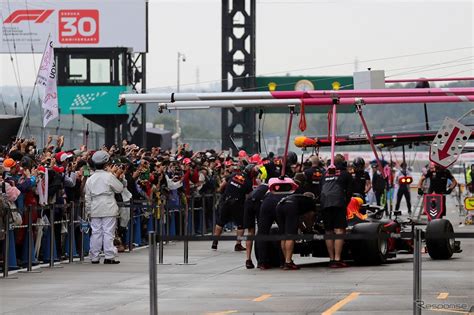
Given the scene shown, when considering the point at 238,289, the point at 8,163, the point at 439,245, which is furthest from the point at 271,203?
the point at 238,289

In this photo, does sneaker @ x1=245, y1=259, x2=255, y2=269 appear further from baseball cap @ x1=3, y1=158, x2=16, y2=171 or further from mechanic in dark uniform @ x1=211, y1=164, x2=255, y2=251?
baseball cap @ x1=3, y1=158, x2=16, y2=171

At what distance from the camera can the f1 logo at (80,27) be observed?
54.2 metres

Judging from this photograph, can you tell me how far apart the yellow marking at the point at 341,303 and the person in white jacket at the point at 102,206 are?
23.7ft

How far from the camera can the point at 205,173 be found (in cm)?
3244

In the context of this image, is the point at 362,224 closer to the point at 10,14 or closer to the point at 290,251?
the point at 290,251

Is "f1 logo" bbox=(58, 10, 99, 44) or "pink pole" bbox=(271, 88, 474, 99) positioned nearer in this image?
"pink pole" bbox=(271, 88, 474, 99)

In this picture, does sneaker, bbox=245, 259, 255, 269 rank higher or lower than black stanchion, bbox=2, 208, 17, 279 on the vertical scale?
lower

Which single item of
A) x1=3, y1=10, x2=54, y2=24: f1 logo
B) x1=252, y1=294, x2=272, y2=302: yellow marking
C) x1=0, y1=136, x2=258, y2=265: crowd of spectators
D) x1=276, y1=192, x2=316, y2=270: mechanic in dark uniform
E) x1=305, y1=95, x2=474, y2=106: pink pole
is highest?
x1=3, y1=10, x2=54, y2=24: f1 logo

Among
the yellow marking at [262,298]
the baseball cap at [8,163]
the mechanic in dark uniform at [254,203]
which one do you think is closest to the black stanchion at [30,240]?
the baseball cap at [8,163]

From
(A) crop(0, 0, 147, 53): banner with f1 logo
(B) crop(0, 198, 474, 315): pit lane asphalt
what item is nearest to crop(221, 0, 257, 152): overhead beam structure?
(A) crop(0, 0, 147, 53): banner with f1 logo

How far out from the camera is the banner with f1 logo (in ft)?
176

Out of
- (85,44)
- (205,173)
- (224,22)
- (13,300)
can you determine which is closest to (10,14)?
(85,44)

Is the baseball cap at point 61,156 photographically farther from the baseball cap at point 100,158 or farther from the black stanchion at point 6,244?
the black stanchion at point 6,244

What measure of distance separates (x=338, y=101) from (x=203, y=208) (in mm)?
10814
